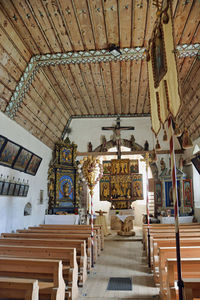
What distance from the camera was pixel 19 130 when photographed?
7.85 meters

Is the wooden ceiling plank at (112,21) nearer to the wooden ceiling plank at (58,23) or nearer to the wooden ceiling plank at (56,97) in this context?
the wooden ceiling plank at (58,23)

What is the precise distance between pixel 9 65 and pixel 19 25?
0.92 metres

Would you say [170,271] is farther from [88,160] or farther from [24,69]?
[24,69]

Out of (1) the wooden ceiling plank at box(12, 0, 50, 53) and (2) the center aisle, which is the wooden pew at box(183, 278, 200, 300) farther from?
(1) the wooden ceiling plank at box(12, 0, 50, 53)

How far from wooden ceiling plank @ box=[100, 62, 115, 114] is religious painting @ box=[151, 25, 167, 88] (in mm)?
4040

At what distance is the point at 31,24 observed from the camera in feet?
18.8

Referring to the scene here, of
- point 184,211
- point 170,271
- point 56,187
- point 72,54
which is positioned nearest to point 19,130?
point 72,54

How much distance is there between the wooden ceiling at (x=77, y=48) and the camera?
5.33 m

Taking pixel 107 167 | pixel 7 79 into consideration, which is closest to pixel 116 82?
pixel 7 79

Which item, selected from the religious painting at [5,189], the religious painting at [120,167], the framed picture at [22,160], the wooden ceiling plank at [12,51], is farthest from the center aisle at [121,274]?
the wooden ceiling plank at [12,51]

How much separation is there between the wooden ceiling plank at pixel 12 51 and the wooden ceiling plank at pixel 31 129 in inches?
60.5

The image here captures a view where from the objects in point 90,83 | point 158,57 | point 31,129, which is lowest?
point 158,57

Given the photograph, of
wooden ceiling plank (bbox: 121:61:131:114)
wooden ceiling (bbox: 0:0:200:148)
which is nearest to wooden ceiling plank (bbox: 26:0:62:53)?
wooden ceiling (bbox: 0:0:200:148)

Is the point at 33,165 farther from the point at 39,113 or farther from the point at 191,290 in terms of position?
the point at 191,290
